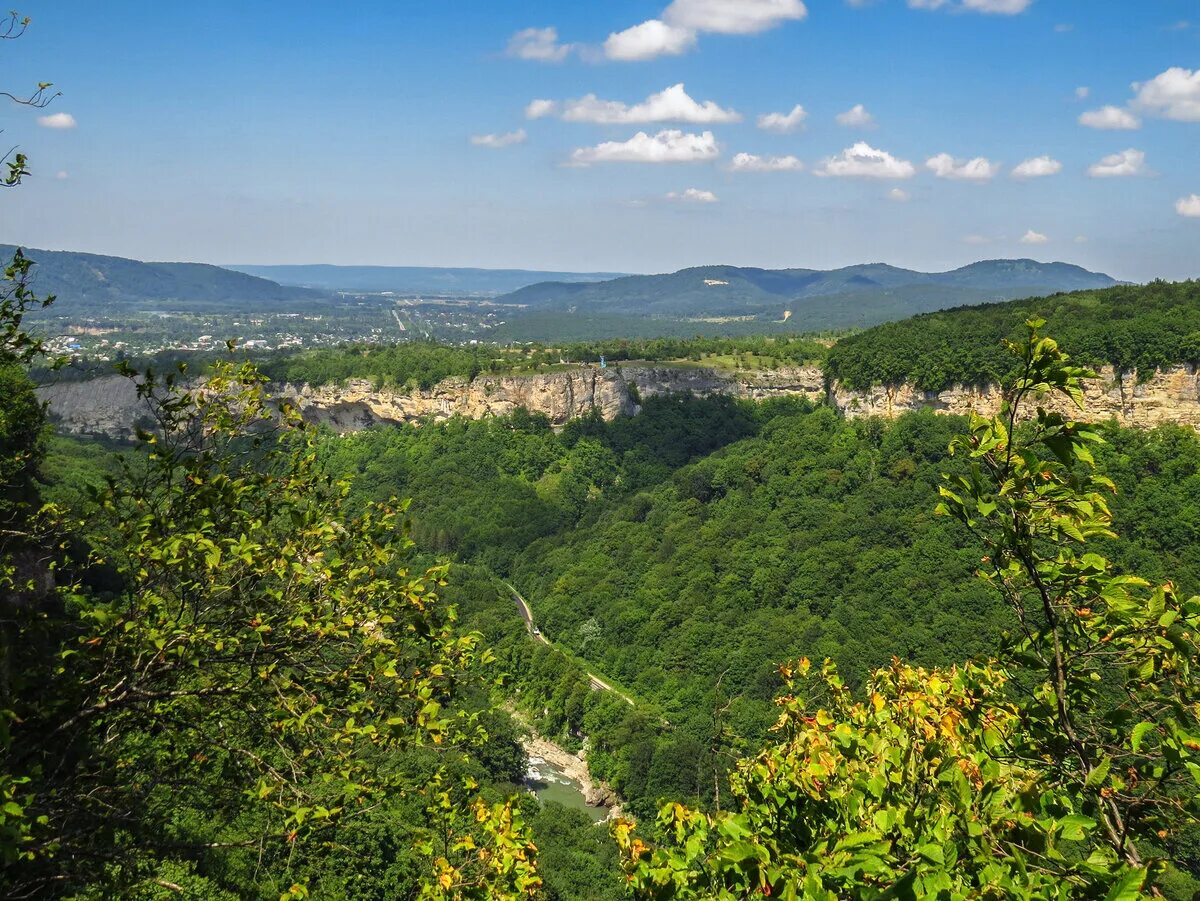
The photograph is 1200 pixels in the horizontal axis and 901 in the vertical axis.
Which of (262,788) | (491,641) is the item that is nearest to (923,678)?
(262,788)

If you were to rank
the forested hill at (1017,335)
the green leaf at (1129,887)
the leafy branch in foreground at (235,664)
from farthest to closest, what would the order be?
the forested hill at (1017,335) < the leafy branch in foreground at (235,664) < the green leaf at (1129,887)

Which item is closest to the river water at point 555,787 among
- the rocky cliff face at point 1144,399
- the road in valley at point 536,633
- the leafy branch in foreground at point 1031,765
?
the road in valley at point 536,633

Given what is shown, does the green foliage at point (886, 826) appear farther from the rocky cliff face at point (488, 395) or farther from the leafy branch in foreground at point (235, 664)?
the rocky cliff face at point (488, 395)

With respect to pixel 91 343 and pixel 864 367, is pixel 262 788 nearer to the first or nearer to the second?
pixel 864 367

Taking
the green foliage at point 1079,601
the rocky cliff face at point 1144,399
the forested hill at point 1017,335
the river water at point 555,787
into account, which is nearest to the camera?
the green foliage at point 1079,601

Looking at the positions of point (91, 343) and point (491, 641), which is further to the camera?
point (91, 343)

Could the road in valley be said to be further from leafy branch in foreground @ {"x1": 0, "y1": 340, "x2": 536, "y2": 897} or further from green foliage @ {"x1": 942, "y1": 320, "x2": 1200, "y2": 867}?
green foliage @ {"x1": 942, "y1": 320, "x2": 1200, "y2": 867}
